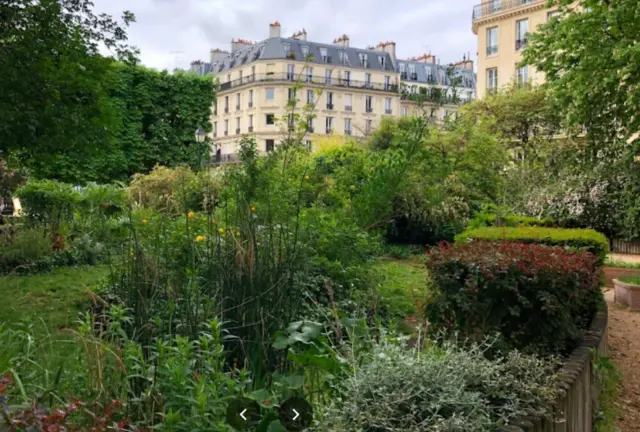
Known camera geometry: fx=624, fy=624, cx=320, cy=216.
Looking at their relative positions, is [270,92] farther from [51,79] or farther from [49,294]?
[49,294]

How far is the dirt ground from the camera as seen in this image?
3.99m

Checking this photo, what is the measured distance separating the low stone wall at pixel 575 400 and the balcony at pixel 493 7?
99.4ft

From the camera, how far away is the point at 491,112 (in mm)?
20859

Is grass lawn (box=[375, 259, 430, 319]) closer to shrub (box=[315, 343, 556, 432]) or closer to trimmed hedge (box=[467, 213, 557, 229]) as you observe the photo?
shrub (box=[315, 343, 556, 432])

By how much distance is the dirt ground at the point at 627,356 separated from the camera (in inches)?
157

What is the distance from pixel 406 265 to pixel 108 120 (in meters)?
5.79

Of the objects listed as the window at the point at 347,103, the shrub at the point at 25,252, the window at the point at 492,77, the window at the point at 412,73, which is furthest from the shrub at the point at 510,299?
the window at the point at 412,73

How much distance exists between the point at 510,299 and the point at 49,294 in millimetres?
4636

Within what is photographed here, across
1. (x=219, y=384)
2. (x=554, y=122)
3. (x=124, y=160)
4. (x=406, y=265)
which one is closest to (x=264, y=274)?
(x=219, y=384)

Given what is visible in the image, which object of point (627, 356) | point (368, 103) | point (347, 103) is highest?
point (368, 103)

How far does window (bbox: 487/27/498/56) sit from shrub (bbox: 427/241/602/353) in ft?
100

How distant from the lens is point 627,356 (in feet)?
18.4

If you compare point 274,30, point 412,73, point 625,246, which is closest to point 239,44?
point 274,30

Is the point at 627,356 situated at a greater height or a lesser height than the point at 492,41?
lesser
